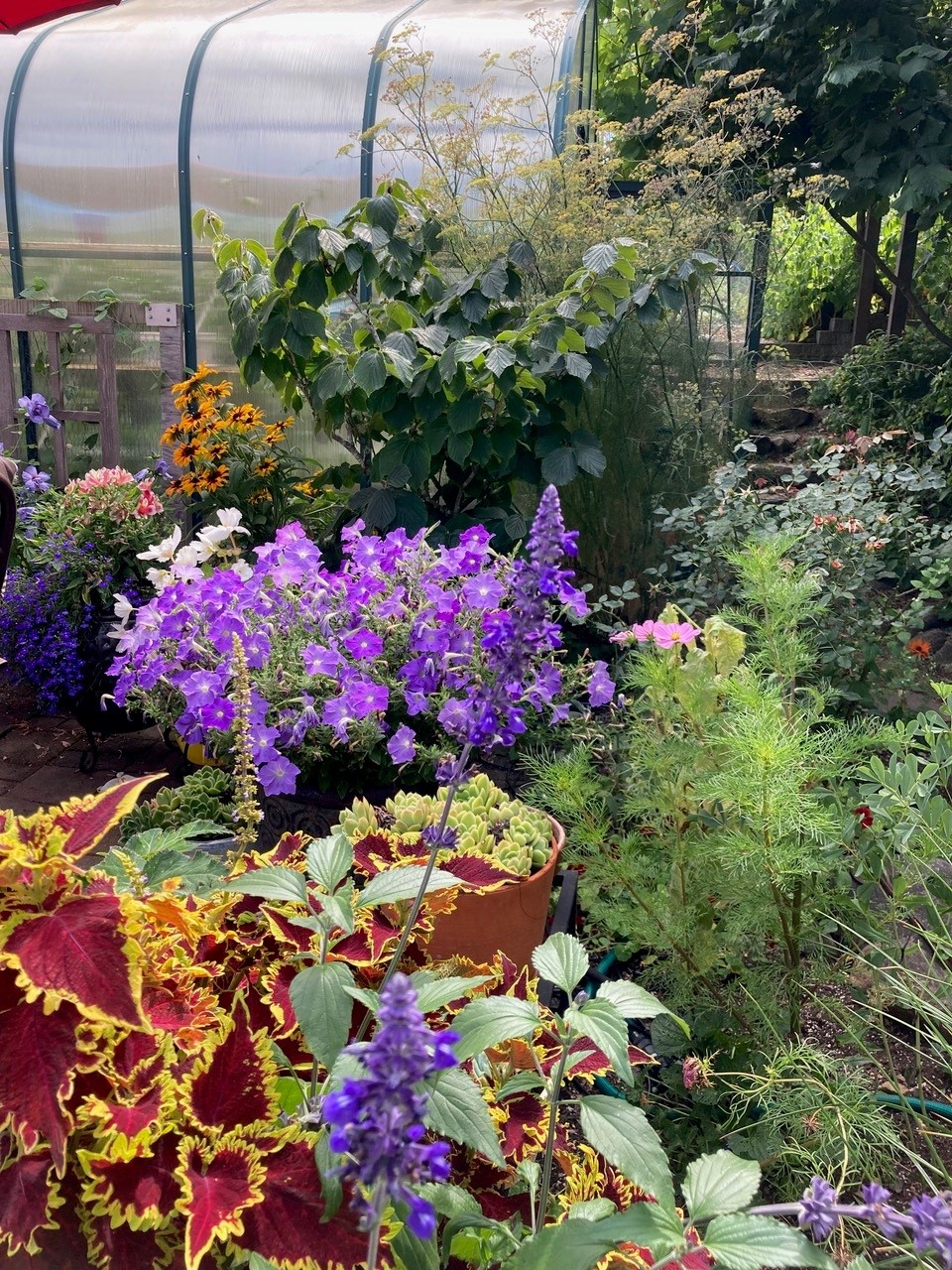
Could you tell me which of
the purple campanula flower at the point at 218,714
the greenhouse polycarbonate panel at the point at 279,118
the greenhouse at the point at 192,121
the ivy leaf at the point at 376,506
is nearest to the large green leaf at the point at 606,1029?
the purple campanula flower at the point at 218,714

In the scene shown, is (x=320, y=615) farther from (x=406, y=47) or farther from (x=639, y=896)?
(x=406, y=47)

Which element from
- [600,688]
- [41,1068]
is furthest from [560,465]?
[41,1068]

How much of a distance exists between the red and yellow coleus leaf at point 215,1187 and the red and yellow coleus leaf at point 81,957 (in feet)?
0.42

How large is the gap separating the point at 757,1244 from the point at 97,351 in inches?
173

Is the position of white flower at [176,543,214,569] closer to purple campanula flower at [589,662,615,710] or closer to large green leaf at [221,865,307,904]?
purple campanula flower at [589,662,615,710]

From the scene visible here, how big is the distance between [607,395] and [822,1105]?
283 centimetres

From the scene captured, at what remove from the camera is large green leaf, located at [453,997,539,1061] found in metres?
0.74

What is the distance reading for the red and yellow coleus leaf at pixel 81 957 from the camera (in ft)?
2.36

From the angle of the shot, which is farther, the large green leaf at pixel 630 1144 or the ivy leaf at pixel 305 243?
the ivy leaf at pixel 305 243

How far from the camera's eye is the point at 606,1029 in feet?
2.54

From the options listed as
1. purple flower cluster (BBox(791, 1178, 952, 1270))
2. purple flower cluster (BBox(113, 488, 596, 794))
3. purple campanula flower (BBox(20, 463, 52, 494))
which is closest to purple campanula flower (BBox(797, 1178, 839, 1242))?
purple flower cluster (BBox(791, 1178, 952, 1270))

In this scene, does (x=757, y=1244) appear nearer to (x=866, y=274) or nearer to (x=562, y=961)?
(x=562, y=961)

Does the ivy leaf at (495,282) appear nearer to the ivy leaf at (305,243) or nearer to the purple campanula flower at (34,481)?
the ivy leaf at (305,243)

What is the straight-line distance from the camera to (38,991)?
712mm
